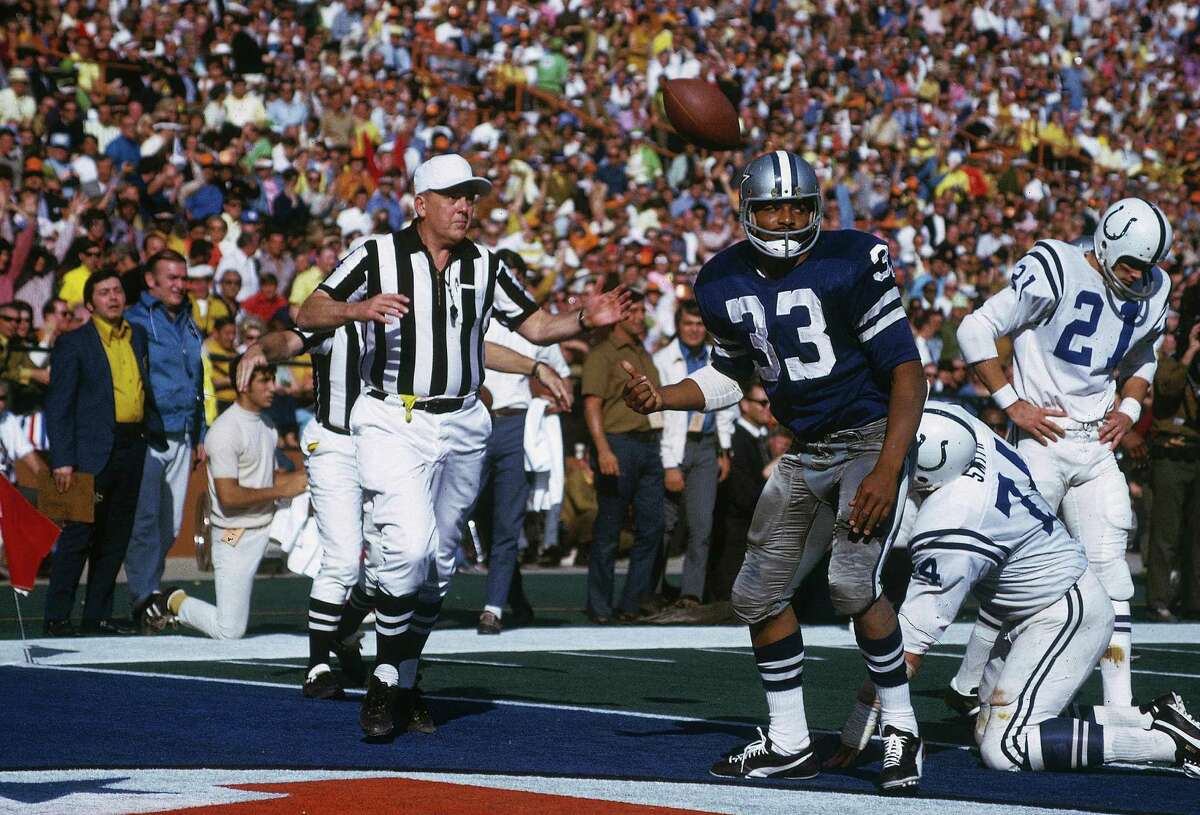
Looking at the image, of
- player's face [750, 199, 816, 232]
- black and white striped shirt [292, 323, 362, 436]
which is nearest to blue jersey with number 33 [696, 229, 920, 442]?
player's face [750, 199, 816, 232]

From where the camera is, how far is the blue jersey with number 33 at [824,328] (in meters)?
5.13

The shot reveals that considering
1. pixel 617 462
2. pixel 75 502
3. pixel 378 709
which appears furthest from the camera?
pixel 617 462

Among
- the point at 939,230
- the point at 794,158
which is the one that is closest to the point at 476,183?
the point at 794,158

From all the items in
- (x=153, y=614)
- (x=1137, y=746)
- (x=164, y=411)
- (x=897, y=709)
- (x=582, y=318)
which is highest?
(x=582, y=318)

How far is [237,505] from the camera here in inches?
368

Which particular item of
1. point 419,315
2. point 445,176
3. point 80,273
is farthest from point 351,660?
point 80,273

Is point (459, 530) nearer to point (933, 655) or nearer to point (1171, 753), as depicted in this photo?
point (1171, 753)

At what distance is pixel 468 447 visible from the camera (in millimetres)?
6473

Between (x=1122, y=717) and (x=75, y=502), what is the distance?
561 cm

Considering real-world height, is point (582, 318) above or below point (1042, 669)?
above

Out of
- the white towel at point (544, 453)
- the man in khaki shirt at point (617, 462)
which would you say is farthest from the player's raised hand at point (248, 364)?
the white towel at point (544, 453)

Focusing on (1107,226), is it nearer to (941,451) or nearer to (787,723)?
(941,451)

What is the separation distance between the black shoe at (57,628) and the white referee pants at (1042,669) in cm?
537

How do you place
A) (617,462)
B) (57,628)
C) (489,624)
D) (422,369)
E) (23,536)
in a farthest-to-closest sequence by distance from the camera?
(617,462), (489,624), (57,628), (23,536), (422,369)
